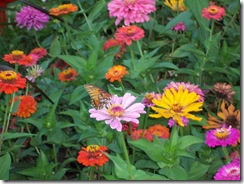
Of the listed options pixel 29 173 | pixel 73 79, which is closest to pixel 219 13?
pixel 73 79

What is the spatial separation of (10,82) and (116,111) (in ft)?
0.76

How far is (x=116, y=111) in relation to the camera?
0.80 meters

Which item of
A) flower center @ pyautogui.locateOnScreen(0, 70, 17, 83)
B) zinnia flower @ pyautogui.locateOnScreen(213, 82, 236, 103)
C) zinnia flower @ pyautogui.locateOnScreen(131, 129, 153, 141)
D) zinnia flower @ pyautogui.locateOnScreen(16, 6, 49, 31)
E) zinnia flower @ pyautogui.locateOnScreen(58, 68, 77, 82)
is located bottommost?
zinnia flower @ pyautogui.locateOnScreen(131, 129, 153, 141)

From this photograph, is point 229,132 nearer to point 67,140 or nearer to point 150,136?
point 150,136

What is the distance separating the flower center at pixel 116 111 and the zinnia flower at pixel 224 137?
0.16 metres

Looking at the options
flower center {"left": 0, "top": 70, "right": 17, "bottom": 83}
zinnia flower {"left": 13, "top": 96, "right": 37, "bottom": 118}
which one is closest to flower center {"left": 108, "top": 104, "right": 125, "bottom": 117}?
flower center {"left": 0, "top": 70, "right": 17, "bottom": 83}

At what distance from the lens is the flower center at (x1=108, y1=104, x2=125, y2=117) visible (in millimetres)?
799

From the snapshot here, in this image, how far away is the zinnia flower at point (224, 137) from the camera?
2.87 feet

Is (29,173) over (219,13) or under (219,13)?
under

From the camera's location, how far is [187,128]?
3.37 feet

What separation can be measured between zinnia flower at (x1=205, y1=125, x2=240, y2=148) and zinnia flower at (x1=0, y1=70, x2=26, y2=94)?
291 millimetres

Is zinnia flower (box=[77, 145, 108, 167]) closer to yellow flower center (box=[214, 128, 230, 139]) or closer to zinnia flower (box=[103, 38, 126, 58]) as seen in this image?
yellow flower center (box=[214, 128, 230, 139])

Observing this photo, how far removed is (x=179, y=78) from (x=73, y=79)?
22 centimetres

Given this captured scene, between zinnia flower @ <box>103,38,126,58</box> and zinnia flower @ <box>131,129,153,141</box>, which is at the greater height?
zinnia flower @ <box>103,38,126,58</box>
